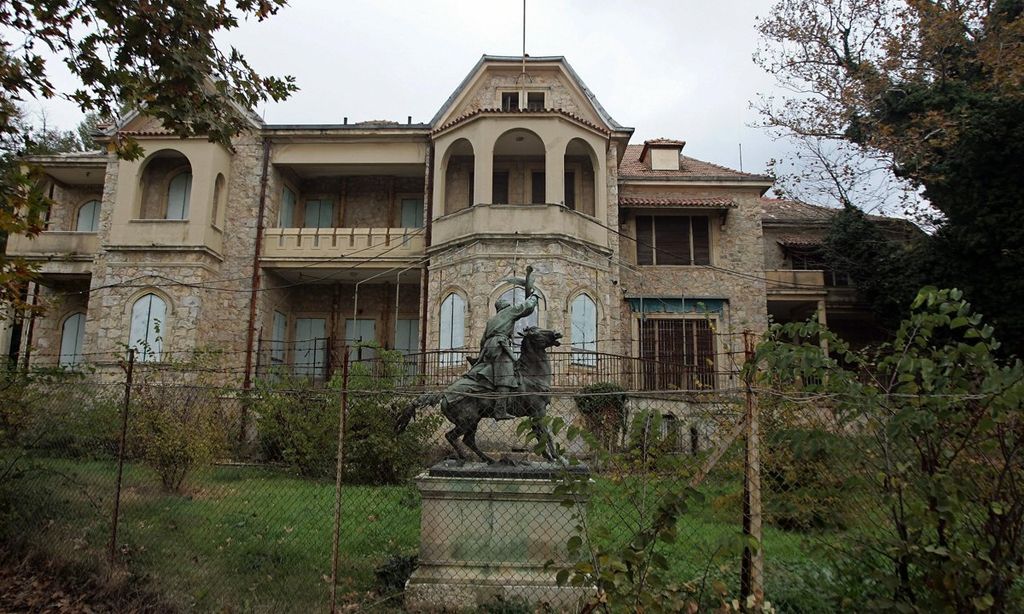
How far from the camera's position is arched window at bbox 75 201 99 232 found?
21859mm

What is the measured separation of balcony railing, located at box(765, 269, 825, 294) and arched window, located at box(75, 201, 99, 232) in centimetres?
2260

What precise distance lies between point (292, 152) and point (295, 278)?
4.01 m

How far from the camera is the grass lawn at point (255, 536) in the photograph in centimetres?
541

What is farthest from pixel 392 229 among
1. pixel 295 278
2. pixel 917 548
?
pixel 917 548

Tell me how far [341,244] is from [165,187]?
18.4ft

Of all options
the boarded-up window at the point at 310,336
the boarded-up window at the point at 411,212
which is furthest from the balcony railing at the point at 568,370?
the boarded-up window at the point at 411,212

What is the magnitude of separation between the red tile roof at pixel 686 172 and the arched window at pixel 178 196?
530 inches

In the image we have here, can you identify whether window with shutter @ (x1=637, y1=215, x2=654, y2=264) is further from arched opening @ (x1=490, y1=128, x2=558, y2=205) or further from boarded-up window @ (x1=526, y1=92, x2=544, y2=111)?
boarded-up window @ (x1=526, y1=92, x2=544, y2=111)

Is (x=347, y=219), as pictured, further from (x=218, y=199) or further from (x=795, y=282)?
(x=795, y=282)

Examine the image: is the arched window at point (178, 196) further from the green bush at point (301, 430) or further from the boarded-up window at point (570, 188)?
the boarded-up window at point (570, 188)

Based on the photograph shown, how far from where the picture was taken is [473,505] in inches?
232

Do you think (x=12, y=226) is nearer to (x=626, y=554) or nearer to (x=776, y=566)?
(x=626, y=554)

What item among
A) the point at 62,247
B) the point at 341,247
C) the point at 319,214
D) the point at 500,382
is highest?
the point at 319,214

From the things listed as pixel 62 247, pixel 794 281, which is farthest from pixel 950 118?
pixel 62 247
